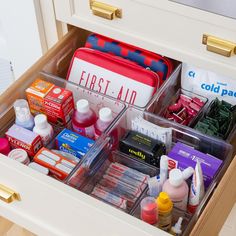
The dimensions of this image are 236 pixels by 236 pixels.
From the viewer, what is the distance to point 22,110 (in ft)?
4.22

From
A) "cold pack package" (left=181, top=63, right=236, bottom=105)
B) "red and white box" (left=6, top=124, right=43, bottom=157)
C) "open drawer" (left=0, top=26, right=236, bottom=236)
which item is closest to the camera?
"open drawer" (left=0, top=26, right=236, bottom=236)

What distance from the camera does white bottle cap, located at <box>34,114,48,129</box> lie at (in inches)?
50.0

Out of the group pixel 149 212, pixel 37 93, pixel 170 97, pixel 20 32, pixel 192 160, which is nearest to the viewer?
pixel 149 212

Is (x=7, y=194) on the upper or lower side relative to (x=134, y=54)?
lower

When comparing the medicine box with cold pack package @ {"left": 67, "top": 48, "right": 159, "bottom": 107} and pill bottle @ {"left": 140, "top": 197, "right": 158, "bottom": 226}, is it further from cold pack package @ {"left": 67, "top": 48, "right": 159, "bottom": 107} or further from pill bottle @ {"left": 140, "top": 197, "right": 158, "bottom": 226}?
pill bottle @ {"left": 140, "top": 197, "right": 158, "bottom": 226}

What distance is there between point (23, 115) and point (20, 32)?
33 centimetres

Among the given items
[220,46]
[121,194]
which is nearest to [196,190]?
[121,194]

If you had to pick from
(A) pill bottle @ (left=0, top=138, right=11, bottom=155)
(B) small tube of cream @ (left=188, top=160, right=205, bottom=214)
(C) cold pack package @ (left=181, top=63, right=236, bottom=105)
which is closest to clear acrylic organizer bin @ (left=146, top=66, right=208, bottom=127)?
(C) cold pack package @ (left=181, top=63, right=236, bottom=105)

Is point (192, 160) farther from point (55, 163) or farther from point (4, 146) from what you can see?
point (4, 146)

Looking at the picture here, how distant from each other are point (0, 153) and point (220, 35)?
518 mm

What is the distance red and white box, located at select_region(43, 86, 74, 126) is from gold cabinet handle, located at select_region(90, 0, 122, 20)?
193 millimetres

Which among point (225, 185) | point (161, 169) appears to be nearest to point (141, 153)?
point (161, 169)

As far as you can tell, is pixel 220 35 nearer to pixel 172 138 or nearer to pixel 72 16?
pixel 172 138

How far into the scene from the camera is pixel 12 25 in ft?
5.01
